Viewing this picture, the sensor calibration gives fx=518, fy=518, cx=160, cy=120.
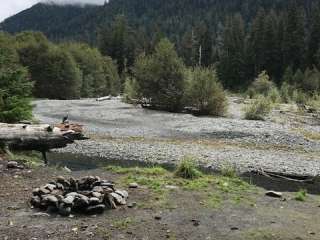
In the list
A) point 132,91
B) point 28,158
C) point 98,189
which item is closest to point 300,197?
point 98,189

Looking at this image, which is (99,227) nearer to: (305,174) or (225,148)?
(305,174)

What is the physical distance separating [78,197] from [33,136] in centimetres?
580

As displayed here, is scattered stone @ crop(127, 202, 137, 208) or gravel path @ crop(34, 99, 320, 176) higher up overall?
scattered stone @ crop(127, 202, 137, 208)

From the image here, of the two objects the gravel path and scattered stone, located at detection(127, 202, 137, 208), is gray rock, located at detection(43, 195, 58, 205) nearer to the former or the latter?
scattered stone, located at detection(127, 202, 137, 208)

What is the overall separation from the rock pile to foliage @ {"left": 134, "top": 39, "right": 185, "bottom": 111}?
31.6m

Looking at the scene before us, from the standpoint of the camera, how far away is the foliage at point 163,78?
4381cm

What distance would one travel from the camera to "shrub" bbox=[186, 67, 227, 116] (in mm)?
41344

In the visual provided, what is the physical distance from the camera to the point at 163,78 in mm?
44719

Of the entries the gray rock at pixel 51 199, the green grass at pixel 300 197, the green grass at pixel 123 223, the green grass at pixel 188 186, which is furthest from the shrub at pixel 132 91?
the green grass at pixel 123 223

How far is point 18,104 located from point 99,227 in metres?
9.48

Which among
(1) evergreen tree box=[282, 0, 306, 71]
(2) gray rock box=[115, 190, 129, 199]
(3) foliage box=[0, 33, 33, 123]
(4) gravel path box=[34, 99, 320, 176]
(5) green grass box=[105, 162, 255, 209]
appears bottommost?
(4) gravel path box=[34, 99, 320, 176]

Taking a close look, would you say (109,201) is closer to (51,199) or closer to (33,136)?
(51,199)

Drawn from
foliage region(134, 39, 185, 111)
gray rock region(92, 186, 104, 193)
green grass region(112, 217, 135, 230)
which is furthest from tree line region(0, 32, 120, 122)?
green grass region(112, 217, 135, 230)

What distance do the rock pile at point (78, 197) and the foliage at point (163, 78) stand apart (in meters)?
31.6
